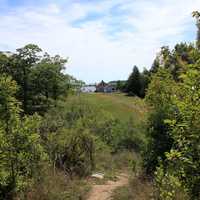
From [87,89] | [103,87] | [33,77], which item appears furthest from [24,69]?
[103,87]

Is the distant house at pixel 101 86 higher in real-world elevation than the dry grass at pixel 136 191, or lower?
higher

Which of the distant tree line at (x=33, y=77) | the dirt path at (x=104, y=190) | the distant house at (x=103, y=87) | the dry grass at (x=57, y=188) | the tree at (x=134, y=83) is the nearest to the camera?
the dry grass at (x=57, y=188)

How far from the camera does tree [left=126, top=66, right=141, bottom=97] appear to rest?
2515 inches

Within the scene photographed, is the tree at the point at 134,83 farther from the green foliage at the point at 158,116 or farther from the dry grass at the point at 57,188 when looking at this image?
the green foliage at the point at 158,116

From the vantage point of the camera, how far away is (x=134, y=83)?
6500 cm

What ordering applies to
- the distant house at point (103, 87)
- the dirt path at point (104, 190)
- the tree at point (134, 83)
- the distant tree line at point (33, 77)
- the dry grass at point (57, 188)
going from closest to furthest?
the dry grass at point (57, 188)
the dirt path at point (104, 190)
the distant tree line at point (33, 77)
the tree at point (134, 83)
the distant house at point (103, 87)

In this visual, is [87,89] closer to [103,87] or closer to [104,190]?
[103,87]

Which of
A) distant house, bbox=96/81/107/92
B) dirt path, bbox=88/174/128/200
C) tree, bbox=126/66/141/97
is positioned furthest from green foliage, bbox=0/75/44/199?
distant house, bbox=96/81/107/92

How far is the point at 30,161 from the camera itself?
11266mm

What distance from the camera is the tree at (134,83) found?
63.9 m

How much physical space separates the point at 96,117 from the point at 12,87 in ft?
50.2

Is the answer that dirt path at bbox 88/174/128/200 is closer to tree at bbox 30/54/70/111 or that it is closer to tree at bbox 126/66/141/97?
tree at bbox 30/54/70/111

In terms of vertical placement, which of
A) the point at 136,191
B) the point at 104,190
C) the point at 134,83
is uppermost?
the point at 134,83

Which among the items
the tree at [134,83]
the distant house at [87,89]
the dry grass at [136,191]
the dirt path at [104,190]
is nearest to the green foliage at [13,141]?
the dirt path at [104,190]
